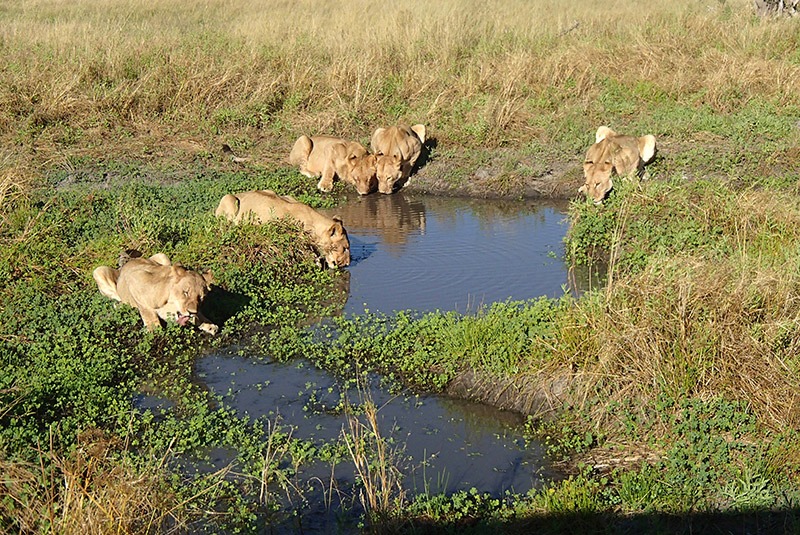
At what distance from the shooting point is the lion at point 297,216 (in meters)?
10.5

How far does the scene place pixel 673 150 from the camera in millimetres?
14188

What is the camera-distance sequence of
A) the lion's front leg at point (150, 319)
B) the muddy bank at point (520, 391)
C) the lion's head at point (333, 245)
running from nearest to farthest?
the muddy bank at point (520, 391)
the lion's front leg at point (150, 319)
the lion's head at point (333, 245)

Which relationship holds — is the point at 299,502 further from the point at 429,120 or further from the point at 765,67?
the point at 765,67

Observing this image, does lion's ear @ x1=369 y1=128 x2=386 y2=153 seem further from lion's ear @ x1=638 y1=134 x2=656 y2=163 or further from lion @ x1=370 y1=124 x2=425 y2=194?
lion's ear @ x1=638 y1=134 x2=656 y2=163

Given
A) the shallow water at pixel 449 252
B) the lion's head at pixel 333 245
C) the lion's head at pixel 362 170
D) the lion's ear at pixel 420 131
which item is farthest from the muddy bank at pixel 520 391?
the lion's ear at pixel 420 131

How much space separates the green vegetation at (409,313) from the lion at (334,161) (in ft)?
1.36

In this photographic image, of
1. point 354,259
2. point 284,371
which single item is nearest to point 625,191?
point 354,259

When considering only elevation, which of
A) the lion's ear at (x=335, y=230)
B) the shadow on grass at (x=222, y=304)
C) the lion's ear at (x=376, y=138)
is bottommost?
the shadow on grass at (x=222, y=304)

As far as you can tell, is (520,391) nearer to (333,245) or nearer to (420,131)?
(333,245)

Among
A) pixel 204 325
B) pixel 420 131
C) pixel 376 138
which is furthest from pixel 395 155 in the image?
pixel 204 325

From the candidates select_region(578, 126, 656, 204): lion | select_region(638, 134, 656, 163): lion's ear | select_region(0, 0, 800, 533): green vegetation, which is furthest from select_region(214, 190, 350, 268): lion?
select_region(638, 134, 656, 163): lion's ear

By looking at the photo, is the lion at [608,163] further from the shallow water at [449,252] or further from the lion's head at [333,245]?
the lion's head at [333,245]

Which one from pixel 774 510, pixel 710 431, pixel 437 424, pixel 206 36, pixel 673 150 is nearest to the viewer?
pixel 774 510

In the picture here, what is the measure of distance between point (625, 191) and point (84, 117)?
909 cm
